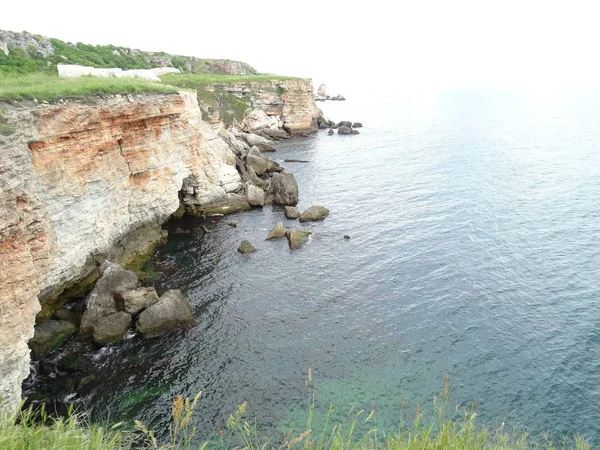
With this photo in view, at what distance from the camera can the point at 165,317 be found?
67.2ft

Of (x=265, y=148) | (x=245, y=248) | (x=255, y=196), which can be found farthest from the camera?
(x=265, y=148)

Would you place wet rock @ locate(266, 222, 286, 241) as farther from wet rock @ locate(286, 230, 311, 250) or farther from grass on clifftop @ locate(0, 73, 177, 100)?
grass on clifftop @ locate(0, 73, 177, 100)

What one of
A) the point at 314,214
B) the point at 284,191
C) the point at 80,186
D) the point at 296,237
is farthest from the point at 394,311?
the point at 284,191

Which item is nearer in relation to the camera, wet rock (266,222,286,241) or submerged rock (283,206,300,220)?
wet rock (266,222,286,241)

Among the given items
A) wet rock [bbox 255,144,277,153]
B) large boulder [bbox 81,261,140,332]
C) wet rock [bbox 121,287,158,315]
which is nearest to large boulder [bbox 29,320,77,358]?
large boulder [bbox 81,261,140,332]

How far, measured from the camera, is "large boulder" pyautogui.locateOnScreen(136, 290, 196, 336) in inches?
795

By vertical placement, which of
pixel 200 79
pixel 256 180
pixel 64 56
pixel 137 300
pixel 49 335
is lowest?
pixel 49 335

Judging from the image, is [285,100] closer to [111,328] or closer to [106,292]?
[106,292]

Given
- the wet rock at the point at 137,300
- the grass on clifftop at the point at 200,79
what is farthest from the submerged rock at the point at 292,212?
the grass on clifftop at the point at 200,79

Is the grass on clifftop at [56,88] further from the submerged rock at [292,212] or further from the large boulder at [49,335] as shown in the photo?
the submerged rock at [292,212]

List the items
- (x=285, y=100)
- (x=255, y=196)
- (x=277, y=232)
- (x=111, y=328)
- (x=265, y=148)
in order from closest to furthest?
1. (x=111, y=328)
2. (x=277, y=232)
3. (x=255, y=196)
4. (x=265, y=148)
5. (x=285, y=100)

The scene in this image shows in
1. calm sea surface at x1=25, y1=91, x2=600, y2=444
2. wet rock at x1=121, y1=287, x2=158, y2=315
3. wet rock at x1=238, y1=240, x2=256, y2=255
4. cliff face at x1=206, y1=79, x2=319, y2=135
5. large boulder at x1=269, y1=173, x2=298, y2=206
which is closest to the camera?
calm sea surface at x1=25, y1=91, x2=600, y2=444

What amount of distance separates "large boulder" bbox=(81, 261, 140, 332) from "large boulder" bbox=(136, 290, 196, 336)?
6.54 feet

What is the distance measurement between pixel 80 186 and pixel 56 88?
495 centimetres
